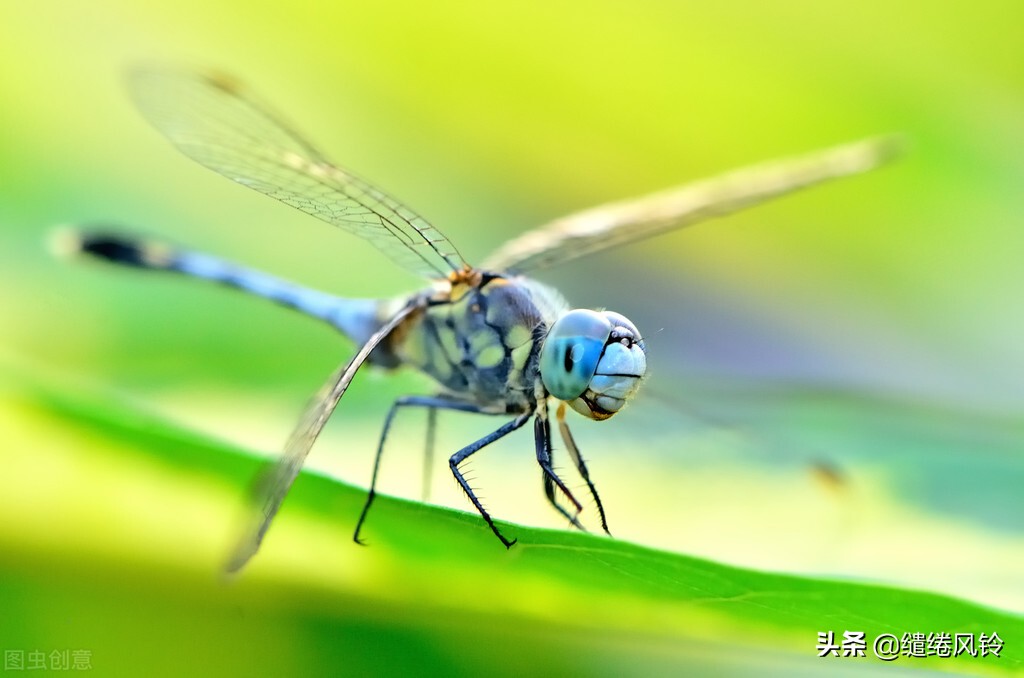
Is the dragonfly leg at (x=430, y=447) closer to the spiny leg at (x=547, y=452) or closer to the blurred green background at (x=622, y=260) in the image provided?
the blurred green background at (x=622, y=260)

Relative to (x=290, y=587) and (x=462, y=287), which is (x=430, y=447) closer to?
(x=462, y=287)

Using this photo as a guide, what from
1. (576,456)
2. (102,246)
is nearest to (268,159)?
(102,246)

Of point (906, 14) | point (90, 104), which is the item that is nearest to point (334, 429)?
point (90, 104)

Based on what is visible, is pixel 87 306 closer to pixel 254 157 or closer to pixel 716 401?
pixel 254 157

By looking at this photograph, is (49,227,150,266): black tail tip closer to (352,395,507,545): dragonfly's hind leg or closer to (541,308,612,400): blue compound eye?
(352,395,507,545): dragonfly's hind leg

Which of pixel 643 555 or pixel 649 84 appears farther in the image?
pixel 649 84
